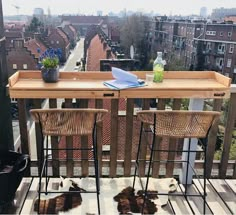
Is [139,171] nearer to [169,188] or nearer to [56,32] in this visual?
[169,188]

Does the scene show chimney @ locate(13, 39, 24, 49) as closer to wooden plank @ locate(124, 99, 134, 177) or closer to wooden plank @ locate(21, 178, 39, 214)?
wooden plank @ locate(21, 178, 39, 214)

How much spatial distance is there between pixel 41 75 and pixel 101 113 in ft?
2.20

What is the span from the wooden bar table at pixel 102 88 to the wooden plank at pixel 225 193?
850 millimetres

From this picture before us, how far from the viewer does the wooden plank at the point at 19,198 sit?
79.2 inches

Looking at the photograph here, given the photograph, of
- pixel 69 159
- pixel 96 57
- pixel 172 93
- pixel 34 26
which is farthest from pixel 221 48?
pixel 34 26

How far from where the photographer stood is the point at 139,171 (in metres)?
2.45

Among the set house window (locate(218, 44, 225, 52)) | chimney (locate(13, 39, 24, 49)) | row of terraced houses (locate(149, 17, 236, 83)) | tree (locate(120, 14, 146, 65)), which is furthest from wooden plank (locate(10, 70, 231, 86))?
tree (locate(120, 14, 146, 65))

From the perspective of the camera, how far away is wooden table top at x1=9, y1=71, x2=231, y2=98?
74.9 inches

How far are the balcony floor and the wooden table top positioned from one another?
85 centimetres

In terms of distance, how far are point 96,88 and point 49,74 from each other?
1.32 ft

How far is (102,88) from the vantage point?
1.94m

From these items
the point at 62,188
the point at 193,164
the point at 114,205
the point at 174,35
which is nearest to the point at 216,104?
the point at 193,164

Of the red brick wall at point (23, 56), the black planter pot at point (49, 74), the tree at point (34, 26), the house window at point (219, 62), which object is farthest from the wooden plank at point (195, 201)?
the tree at point (34, 26)

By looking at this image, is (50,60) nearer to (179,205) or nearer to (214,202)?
(179,205)
